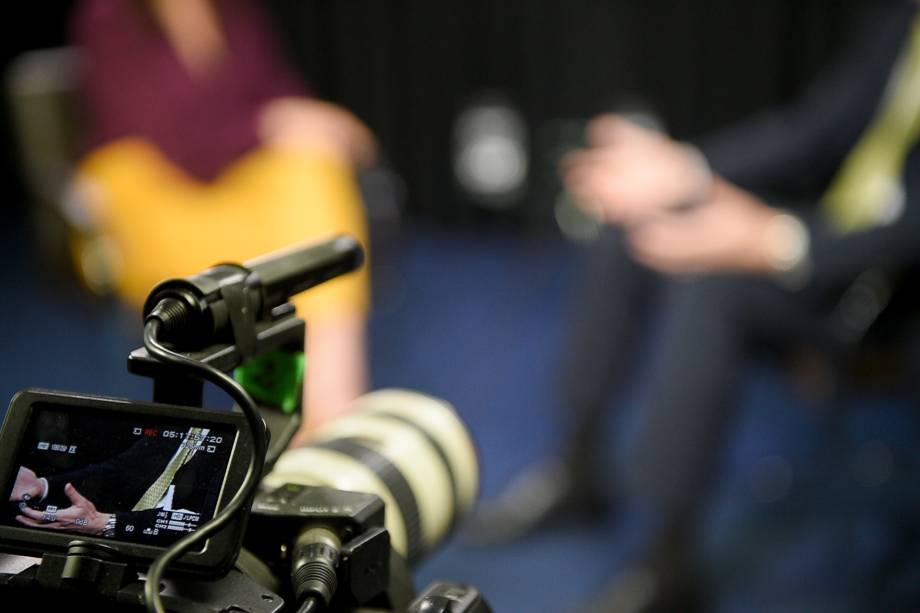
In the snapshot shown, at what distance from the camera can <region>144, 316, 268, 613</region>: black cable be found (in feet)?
1.93

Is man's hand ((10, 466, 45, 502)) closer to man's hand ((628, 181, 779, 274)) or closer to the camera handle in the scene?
the camera handle

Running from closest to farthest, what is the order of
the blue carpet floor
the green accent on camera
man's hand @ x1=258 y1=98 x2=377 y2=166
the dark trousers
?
the green accent on camera
the dark trousers
the blue carpet floor
man's hand @ x1=258 y1=98 x2=377 y2=166

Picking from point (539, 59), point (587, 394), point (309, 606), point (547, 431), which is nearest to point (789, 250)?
point (587, 394)

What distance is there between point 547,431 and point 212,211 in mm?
914

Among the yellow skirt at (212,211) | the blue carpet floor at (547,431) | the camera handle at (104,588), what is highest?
the camera handle at (104,588)

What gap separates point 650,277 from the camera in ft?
6.66

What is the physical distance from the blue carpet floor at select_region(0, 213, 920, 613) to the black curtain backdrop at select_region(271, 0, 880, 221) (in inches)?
18.5

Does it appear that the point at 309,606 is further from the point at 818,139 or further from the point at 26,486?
the point at 818,139

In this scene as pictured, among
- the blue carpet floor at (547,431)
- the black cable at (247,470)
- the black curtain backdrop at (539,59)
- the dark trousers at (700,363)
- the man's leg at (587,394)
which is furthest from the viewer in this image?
the black curtain backdrop at (539,59)

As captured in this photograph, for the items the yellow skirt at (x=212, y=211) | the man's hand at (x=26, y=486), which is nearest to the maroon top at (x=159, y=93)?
the yellow skirt at (x=212, y=211)

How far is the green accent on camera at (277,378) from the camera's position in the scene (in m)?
0.80

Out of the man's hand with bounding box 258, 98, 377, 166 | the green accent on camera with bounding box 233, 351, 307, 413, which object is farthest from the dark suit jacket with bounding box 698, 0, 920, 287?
the green accent on camera with bounding box 233, 351, 307, 413

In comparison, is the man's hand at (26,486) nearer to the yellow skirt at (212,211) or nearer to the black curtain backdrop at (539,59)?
the yellow skirt at (212,211)

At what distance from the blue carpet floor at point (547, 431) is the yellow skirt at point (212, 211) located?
16 cm
